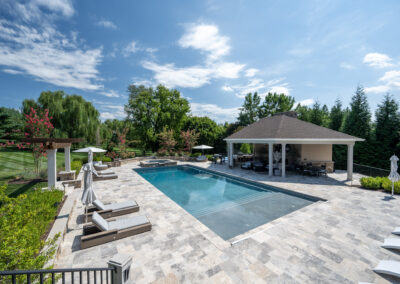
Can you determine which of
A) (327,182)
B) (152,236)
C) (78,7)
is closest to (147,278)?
(152,236)

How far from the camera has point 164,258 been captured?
448 centimetres

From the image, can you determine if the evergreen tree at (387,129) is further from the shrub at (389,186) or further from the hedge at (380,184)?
the shrub at (389,186)

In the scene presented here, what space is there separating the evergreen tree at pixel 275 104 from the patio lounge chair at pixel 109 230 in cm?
3790

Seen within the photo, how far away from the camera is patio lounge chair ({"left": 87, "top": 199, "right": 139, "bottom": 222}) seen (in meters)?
6.77

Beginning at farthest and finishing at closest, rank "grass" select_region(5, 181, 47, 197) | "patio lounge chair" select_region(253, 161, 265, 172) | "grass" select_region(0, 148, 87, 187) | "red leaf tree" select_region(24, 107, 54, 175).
Answer: 1. "patio lounge chair" select_region(253, 161, 265, 172)
2. "grass" select_region(0, 148, 87, 187)
3. "red leaf tree" select_region(24, 107, 54, 175)
4. "grass" select_region(5, 181, 47, 197)

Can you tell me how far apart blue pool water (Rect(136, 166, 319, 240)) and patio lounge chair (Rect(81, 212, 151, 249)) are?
9.60 ft

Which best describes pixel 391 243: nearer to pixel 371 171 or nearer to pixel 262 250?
pixel 262 250

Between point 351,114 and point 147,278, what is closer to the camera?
point 147,278

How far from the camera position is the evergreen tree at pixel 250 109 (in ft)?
127

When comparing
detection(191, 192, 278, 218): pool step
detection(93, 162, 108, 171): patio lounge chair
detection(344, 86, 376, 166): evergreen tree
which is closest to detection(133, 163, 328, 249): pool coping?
detection(191, 192, 278, 218): pool step

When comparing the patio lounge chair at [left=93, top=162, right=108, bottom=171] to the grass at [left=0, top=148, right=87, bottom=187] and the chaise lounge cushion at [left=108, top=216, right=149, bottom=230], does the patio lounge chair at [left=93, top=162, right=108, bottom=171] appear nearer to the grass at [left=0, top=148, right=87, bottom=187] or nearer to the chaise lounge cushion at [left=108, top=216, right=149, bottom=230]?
the grass at [left=0, top=148, right=87, bottom=187]

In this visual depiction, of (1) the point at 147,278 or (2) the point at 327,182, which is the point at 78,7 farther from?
(2) the point at 327,182

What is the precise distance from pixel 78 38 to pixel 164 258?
1663 cm

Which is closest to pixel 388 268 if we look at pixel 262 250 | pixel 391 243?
pixel 391 243
